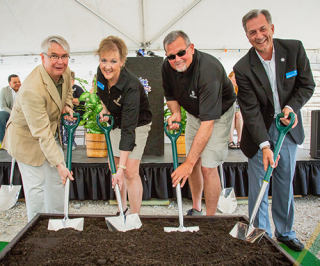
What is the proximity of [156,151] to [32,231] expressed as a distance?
1999 millimetres

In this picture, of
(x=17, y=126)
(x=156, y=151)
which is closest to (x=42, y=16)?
(x=156, y=151)

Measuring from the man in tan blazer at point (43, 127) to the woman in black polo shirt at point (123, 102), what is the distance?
0.24 metres

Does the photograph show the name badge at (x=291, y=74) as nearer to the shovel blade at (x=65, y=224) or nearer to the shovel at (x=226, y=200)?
the shovel at (x=226, y=200)

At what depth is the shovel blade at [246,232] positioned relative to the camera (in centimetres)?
117

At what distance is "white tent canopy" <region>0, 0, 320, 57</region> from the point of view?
4.04 metres

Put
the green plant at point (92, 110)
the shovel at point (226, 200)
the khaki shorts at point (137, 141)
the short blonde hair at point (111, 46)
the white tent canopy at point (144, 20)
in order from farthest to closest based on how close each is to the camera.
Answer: the white tent canopy at point (144, 20) < the green plant at point (92, 110) < the shovel at point (226, 200) < the khaki shorts at point (137, 141) < the short blonde hair at point (111, 46)

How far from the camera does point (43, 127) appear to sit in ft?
4.73

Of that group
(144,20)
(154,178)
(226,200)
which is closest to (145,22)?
(144,20)

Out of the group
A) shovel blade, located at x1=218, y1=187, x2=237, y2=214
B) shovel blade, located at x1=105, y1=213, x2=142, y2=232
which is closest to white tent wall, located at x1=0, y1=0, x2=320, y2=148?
shovel blade, located at x1=218, y1=187, x2=237, y2=214

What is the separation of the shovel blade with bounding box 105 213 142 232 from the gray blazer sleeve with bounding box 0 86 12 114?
3.78 meters

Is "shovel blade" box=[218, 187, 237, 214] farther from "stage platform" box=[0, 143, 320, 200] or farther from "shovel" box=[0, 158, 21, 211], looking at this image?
"shovel" box=[0, 158, 21, 211]

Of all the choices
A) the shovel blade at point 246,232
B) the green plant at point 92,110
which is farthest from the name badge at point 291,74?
the green plant at point 92,110

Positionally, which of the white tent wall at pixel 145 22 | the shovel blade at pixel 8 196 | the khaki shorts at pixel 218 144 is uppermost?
the white tent wall at pixel 145 22

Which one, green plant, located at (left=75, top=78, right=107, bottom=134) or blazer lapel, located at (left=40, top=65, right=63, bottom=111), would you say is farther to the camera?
green plant, located at (left=75, top=78, right=107, bottom=134)
